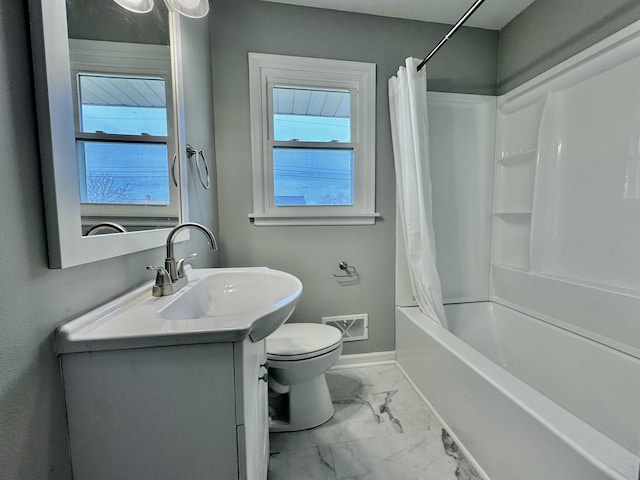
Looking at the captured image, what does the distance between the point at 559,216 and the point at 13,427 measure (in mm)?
2208

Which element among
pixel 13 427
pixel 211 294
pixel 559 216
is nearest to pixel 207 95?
pixel 211 294

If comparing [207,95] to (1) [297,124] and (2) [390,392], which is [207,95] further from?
(2) [390,392]

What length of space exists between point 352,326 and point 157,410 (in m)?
1.46

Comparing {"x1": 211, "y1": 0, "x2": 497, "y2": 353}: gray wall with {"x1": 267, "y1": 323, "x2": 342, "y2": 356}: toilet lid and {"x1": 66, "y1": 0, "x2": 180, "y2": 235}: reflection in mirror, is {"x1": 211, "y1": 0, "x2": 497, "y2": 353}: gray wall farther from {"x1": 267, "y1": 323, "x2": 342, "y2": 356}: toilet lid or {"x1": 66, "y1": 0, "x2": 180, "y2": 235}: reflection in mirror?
{"x1": 66, "y1": 0, "x2": 180, "y2": 235}: reflection in mirror

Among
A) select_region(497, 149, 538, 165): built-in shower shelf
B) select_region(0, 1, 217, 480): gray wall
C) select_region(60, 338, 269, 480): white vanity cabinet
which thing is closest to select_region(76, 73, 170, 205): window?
select_region(0, 1, 217, 480): gray wall

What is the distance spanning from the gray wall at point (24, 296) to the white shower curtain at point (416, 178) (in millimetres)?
1520

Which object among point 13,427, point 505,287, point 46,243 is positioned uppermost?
point 46,243

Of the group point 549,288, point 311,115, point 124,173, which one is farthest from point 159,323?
point 549,288

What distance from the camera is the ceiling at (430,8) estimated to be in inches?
63.9

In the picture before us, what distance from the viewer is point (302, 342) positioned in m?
1.31

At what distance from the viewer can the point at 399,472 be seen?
1096mm

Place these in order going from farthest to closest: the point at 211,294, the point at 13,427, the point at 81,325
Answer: the point at 211,294, the point at 81,325, the point at 13,427

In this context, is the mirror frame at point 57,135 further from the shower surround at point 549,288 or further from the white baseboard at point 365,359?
the white baseboard at point 365,359

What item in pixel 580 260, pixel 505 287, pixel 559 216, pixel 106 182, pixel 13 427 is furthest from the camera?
pixel 505 287
